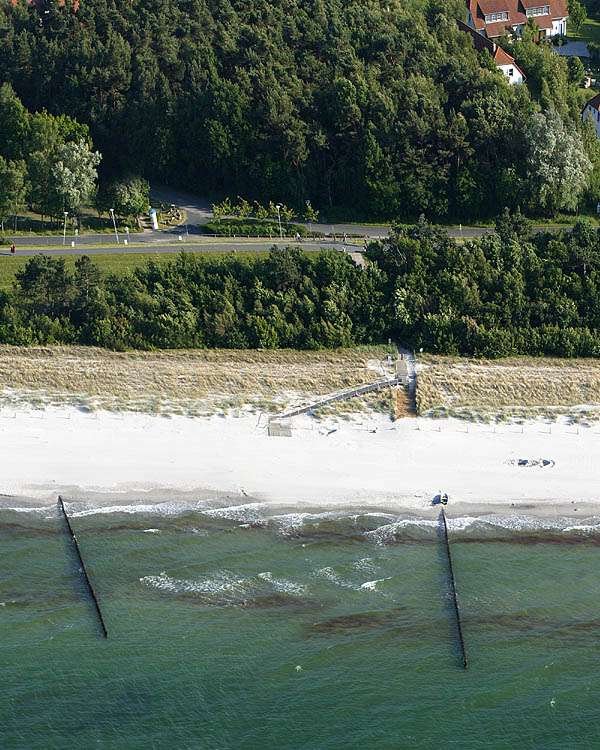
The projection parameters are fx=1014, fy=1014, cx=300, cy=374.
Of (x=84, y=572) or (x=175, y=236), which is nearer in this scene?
(x=84, y=572)

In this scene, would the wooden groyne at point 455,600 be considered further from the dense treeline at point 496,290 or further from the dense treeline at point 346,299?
the dense treeline at point 346,299

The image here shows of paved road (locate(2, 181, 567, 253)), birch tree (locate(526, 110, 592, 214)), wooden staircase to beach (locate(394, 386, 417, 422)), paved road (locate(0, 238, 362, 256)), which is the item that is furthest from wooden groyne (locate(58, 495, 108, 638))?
birch tree (locate(526, 110, 592, 214))

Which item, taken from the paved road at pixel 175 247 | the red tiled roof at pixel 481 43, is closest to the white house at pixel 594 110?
the red tiled roof at pixel 481 43

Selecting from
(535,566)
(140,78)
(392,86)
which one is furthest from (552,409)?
(140,78)

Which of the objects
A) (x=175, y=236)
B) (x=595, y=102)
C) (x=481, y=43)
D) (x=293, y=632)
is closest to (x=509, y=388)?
(x=293, y=632)

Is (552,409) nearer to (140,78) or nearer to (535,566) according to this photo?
(535,566)

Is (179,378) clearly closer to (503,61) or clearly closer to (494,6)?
(503,61)
